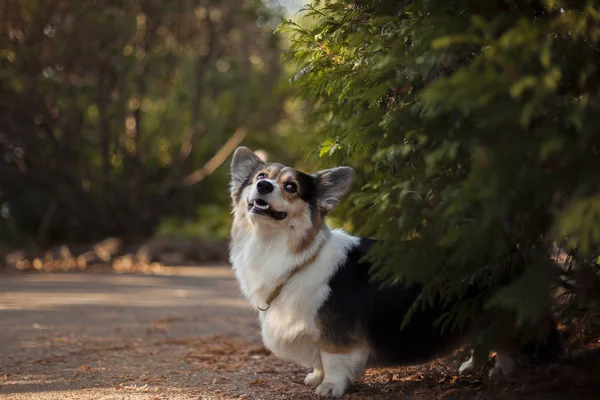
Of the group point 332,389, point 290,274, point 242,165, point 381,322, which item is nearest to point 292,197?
point 290,274

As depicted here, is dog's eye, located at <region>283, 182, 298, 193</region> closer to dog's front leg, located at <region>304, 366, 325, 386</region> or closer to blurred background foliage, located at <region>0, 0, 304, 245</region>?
dog's front leg, located at <region>304, 366, 325, 386</region>

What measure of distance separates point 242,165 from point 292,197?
2.32 ft

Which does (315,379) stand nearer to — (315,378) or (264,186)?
(315,378)

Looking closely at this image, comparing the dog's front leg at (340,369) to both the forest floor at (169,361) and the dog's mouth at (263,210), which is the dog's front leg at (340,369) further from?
the dog's mouth at (263,210)

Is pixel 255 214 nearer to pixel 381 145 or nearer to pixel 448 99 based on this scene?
pixel 381 145

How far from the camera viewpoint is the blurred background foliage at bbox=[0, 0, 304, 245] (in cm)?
1401

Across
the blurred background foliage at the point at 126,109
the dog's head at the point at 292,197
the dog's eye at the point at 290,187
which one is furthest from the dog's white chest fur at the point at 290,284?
the blurred background foliage at the point at 126,109

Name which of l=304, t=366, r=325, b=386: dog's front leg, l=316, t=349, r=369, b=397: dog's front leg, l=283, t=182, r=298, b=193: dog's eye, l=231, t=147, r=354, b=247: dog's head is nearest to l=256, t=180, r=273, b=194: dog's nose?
l=231, t=147, r=354, b=247: dog's head

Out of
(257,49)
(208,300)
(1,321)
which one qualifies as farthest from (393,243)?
(257,49)

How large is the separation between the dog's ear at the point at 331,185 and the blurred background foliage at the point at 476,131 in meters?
0.18

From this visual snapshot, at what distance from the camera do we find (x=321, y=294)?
468 cm

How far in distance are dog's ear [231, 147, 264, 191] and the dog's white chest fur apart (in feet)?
1.67

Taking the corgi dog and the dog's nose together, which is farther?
the dog's nose

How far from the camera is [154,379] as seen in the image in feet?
17.1
